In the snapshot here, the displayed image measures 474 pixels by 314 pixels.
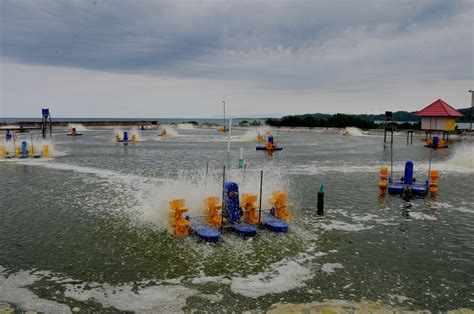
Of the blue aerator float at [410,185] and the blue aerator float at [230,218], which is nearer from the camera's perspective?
the blue aerator float at [230,218]

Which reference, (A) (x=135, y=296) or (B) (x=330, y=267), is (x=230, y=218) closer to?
(B) (x=330, y=267)

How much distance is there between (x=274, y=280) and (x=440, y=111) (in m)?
62.7

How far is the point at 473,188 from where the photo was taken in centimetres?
2314

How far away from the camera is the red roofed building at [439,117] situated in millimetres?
62562

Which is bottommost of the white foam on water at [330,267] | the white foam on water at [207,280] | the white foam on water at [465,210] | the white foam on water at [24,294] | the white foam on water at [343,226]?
the white foam on water at [24,294]

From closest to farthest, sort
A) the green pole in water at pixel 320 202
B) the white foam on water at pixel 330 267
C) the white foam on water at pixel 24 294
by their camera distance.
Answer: the white foam on water at pixel 24 294 < the white foam on water at pixel 330 267 < the green pole in water at pixel 320 202

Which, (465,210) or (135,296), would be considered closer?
→ (135,296)

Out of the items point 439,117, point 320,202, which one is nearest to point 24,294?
point 320,202

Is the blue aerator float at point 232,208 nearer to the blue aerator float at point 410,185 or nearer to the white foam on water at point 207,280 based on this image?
the white foam on water at point 207,280

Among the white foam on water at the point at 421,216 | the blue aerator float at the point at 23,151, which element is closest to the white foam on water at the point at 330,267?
the white foam on water at the point at 421,216

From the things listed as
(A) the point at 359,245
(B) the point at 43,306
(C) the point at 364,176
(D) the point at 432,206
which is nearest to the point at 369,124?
(C) the point at 364,176

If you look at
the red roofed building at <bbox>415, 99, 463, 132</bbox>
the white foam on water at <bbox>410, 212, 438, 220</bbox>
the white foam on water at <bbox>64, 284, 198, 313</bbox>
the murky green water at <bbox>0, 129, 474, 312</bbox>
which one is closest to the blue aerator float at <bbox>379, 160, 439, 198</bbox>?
the murky green water at <bbox>0, 129, 474, 312</bbox>

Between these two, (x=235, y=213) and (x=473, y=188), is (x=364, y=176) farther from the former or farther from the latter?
(x=235, y=213)

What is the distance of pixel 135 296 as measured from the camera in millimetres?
9430
